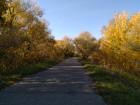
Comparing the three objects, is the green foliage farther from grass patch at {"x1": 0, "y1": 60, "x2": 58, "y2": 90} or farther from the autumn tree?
the autumn tree

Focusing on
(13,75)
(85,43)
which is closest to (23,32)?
(13,75)

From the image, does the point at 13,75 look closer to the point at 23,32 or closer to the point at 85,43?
the point at 23,32

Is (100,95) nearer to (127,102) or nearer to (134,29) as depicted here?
(127,102)

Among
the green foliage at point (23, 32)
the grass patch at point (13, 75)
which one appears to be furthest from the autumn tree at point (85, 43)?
the grass patch at point (13, 75)

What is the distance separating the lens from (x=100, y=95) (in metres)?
13.3

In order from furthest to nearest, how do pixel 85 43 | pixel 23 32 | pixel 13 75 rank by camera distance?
pixel 85 43 → pixel 23 32 → pixel 13 75

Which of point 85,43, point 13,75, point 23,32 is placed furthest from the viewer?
point 85,43

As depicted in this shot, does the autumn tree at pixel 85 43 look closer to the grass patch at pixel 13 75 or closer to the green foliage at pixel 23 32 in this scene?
the green foliage at pixel 23 32

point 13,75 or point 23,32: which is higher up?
point 23,32

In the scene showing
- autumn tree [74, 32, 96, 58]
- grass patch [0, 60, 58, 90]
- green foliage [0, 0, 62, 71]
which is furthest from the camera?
autumn tree [74, 32, 96, 58]

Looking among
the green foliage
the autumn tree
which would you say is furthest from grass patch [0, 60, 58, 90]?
the autumn tree

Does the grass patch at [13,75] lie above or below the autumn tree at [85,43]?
below

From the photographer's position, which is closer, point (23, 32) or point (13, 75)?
point (13, 75)

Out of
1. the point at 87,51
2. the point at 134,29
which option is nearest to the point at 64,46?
the point at 87,51
